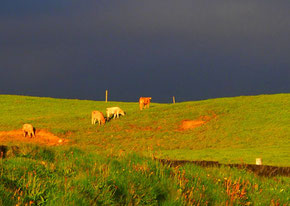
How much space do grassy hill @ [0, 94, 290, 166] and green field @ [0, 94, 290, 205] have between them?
0.09 metres

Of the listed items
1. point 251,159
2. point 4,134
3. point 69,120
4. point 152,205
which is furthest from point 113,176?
point 69,120

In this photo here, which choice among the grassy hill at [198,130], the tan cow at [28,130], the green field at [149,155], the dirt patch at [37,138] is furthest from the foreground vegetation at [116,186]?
the tan cow at [28,130]

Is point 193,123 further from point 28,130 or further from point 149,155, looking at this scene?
point 149,155

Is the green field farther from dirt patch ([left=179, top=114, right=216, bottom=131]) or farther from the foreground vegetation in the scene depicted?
dirt patch ([left=179, top=114, right=216, bottom=131])

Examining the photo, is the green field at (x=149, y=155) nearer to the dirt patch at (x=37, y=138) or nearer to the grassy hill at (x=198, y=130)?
the grassy hill at (x=198, y=130)

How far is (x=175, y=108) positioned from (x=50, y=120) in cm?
1658

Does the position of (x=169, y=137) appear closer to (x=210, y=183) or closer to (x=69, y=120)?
(x=69, y=120)

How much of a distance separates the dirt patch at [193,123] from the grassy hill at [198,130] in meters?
0.25

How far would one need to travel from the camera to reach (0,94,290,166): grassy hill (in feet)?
102

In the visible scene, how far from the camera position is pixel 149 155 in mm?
12250

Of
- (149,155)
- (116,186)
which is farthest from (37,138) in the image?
(116,186)

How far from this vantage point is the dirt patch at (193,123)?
39.8m

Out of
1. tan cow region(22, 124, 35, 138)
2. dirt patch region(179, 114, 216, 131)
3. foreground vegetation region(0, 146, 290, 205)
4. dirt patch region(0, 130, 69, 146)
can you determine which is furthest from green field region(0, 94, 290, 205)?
tan cow region(22, 124, 35, 138)

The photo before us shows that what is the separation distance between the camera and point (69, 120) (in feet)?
150
